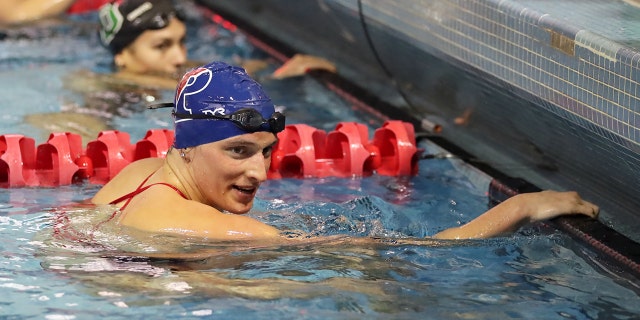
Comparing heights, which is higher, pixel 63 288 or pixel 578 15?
pixel 578 15

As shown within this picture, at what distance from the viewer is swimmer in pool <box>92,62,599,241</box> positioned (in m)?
3.83

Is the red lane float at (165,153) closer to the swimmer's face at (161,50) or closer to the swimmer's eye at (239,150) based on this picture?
the swimmer's eye at (239,150)

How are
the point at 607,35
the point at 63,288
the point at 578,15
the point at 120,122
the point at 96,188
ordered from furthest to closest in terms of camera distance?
the point at 120,122 < the point at 96,188 < the point at 578,15 < the point at 607,35 < the point at 63,288

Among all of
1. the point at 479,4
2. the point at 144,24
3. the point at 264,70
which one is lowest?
the point at 264,70

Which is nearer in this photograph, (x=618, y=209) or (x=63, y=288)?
(x=63, y=288)

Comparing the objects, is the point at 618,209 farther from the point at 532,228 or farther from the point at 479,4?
the point at 479,4

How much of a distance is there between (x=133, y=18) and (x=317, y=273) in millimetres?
3689

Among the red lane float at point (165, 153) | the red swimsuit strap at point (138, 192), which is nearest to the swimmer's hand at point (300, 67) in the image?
the red lane float at point (165, 153)

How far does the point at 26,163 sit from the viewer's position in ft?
17.3

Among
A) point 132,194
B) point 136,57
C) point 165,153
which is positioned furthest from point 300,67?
point 132,194

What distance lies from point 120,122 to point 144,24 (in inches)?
32.9

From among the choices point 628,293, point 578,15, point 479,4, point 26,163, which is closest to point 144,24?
point 26,163

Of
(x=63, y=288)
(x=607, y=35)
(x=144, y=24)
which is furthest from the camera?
(x=144, y=24)

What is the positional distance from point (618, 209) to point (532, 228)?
1.99ft
